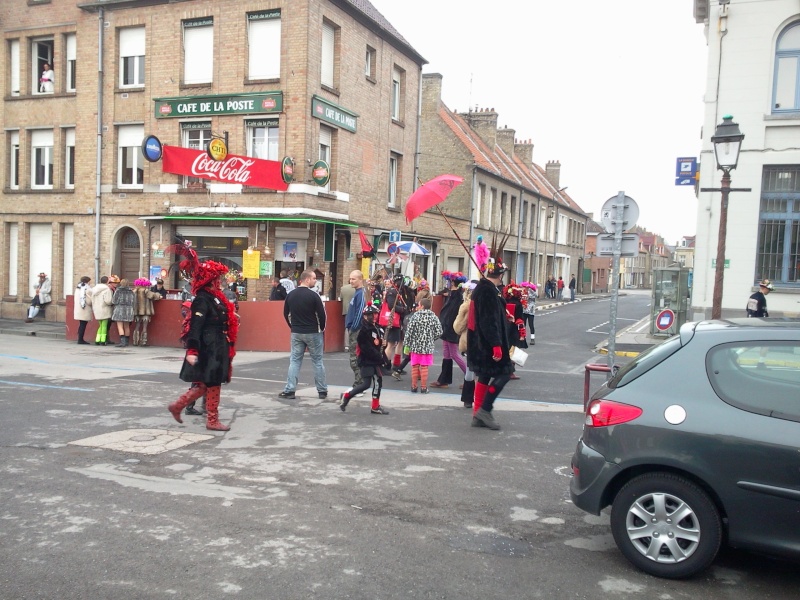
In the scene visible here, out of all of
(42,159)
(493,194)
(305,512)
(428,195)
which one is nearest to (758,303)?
(428,195)

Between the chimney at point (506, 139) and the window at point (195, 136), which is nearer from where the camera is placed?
the window at point (195, 136)

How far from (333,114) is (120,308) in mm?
8556

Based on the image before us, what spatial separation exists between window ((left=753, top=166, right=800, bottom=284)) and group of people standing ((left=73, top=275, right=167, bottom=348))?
48.3 ft

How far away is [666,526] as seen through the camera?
4133 millimetres

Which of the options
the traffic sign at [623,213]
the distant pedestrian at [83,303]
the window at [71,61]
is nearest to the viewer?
the traffic sign at [623,213]

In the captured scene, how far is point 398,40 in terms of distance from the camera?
24047 millimetres

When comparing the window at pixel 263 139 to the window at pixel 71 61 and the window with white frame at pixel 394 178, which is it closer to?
the window with white frame at pixel 394 178

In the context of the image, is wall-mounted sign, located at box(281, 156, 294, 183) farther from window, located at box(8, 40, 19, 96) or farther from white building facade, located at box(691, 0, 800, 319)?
window, located at box(8, 40, 19, 96)

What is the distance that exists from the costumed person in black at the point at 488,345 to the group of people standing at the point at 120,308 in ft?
36.4

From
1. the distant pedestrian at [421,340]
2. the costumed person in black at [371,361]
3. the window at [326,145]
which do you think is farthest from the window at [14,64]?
the costumed person in black at [371,361]

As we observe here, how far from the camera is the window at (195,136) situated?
20.6m

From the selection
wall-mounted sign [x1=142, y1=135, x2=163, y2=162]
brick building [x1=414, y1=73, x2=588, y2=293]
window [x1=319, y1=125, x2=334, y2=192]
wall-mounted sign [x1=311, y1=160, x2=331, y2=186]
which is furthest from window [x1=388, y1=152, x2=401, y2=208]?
wall-mounted sign [x1=142, y1=135, x2=163, y2=162]

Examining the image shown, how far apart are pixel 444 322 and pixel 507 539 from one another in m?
6.42

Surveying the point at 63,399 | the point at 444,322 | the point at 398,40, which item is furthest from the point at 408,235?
the point at 63,399
